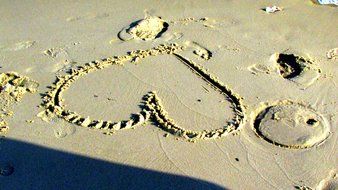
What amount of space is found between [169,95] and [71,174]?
3.61ft

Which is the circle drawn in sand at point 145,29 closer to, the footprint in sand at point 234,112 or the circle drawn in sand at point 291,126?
the footprint in sand at point 234,112

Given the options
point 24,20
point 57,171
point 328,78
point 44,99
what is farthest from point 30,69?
point 328,78

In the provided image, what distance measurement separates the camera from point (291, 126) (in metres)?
3.61

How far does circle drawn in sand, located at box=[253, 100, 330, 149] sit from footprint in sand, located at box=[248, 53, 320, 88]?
1.17 feet

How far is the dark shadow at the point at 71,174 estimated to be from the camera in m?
3.22

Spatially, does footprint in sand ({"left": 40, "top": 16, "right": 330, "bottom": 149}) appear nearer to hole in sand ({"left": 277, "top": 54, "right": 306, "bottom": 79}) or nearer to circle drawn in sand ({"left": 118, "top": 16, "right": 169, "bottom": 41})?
hole in sand ({"left": 277, "top": 54, "right": 306, "bottom": 79})

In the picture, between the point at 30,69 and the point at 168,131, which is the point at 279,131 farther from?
the point at 30,69

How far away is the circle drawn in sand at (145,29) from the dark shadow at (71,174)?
163 cm

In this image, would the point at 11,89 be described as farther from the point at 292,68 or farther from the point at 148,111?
the point at 292,68

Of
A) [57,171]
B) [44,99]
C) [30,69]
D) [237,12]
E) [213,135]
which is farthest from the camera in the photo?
[237,12]

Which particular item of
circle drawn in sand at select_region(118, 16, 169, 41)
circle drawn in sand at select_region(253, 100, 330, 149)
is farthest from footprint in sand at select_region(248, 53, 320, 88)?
circle drawn in sand at select_region(118, 16, 169, 41)

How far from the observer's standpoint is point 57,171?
3342mm

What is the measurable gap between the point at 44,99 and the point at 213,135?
1489 millimetres

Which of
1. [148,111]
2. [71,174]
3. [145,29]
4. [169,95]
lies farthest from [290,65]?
[71,174]
